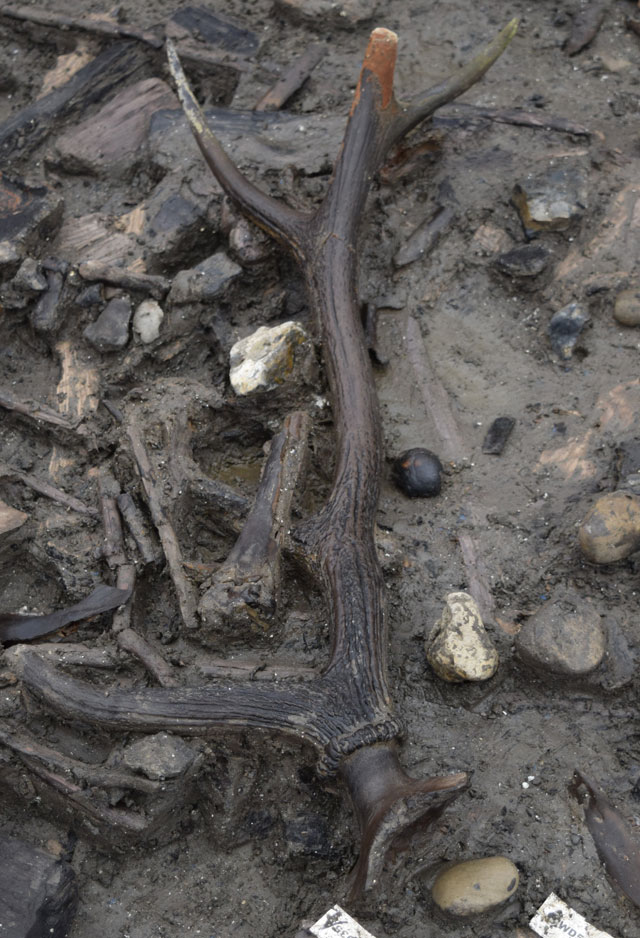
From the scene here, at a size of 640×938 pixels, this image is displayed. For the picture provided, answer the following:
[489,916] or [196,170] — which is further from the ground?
[196,170]

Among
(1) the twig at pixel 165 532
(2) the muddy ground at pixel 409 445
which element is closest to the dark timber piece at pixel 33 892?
(2) the muddy ground at pixel 409 445

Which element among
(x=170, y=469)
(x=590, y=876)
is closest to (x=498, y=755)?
(x=590, y=876)

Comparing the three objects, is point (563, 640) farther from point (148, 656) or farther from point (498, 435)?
point (148, 656)

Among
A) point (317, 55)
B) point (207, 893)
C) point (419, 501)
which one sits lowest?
point (207, 893)

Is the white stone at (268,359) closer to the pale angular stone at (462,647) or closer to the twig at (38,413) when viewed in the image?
the twig at (38,413)

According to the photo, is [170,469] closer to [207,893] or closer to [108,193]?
[207,893]
